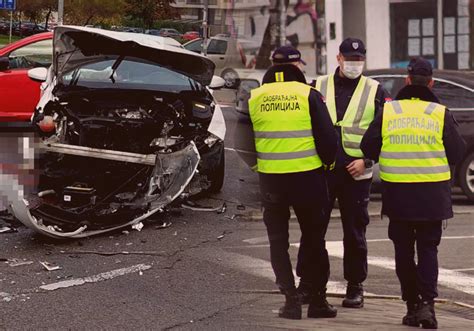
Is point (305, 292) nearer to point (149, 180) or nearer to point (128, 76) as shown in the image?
point (149, 180)

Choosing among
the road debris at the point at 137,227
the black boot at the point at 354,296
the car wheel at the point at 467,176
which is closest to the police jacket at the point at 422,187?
the black boot at the point at 354,296

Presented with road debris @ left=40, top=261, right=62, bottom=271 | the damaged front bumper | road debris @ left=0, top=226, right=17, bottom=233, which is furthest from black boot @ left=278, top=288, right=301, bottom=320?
road debris @ left=0, top=226, right=17, bottom=233

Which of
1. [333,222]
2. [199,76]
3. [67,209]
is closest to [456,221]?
[333,222]

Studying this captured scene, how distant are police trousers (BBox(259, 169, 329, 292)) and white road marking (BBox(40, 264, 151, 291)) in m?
1.62

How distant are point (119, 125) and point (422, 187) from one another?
361 centimetres

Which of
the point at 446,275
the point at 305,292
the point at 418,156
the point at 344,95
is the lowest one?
the point at 446,275

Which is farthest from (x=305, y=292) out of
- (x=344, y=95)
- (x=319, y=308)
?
(x=344, y=95)

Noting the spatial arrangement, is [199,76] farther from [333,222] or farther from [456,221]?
[456,221]

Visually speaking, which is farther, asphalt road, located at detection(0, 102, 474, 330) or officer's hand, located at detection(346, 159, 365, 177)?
asphalt road, located at detection(0, 102, 474, 330)

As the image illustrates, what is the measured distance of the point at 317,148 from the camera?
4473 millimetres

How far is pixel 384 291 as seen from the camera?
5652 millimetres

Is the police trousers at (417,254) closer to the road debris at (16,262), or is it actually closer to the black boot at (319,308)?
the black boot at (319,308)

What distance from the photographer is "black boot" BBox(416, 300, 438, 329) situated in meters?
4.57

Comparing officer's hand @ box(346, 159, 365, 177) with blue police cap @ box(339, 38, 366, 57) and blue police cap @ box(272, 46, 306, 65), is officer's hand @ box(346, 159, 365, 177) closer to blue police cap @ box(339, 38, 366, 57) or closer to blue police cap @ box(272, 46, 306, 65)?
blue police cap @ box(339, 38, 366, 57)
